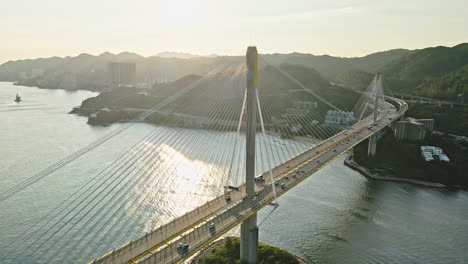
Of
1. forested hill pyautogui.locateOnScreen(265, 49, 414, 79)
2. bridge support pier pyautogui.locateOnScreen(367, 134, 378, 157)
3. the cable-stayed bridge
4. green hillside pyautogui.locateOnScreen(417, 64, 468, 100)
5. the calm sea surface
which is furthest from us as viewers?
forested hill pyautogui.locateOnScreen(265, 49, 414, 79)

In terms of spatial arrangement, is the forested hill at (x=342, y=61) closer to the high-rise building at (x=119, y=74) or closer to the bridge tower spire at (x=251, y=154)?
the high-rise building at (x=119, y=74)

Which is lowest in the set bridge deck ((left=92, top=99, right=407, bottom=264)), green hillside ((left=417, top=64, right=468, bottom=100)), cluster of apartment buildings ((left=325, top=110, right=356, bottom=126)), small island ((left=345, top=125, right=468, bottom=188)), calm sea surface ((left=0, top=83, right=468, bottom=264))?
calm sea surface ((left=0, top=83, right=468, bottom=264))

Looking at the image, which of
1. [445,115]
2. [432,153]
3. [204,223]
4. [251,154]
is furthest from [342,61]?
[204,223]

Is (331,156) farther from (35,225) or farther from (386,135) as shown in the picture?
(386,135)

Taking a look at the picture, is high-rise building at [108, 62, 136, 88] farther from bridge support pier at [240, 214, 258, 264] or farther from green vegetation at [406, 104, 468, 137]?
bridge support pier at [240, 214, 258, 264]

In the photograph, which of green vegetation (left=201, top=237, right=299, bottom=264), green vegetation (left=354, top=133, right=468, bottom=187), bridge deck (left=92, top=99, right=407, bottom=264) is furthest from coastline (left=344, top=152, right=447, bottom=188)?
green vegetation (left=201, top=237, right=299, bottom=264)

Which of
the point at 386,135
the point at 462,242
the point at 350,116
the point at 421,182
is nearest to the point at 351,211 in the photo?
the point at 462,242
